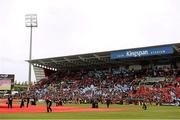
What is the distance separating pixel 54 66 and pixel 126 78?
20615 mm

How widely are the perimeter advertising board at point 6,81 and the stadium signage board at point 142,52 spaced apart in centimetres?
1592

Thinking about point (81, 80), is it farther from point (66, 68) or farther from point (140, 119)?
point (140, 119)

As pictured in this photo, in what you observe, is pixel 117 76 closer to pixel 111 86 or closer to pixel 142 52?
pixel 111 86

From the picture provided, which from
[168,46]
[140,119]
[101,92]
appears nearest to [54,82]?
[101,92]

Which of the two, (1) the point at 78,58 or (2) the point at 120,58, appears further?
(1) the point at 78,58

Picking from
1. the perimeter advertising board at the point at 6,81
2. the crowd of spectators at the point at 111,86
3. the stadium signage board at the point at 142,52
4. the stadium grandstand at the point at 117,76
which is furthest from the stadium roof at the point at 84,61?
the perimeter advertising board at the point at 6,81

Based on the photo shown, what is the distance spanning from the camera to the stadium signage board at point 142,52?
60.2 metres

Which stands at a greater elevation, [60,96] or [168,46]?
[168,46]

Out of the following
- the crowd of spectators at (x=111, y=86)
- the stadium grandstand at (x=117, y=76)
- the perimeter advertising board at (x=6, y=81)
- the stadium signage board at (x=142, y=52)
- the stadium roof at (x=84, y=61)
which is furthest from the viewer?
the stadium roof at (x=84, y=61)

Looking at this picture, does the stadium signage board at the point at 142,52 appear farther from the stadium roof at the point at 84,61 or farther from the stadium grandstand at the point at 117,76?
the stadium roof at the point at 84,61

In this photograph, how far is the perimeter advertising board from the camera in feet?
221

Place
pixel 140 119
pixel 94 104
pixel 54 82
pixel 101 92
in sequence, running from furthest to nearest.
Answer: pixel 54 82, pixel 101 92, pixel 94 104, pixel 140 119

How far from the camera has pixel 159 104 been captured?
2251 inches

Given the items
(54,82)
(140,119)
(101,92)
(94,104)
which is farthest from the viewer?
(54,82)
